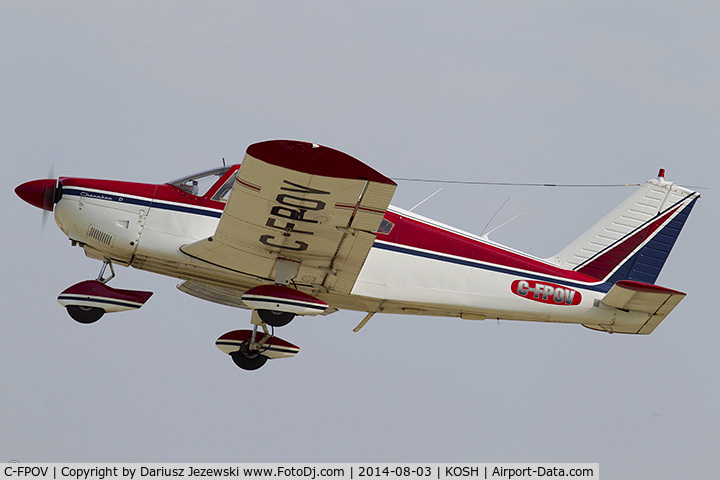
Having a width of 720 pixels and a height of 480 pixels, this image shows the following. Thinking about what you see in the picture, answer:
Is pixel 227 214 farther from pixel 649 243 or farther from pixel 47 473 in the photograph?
pixel 649 243

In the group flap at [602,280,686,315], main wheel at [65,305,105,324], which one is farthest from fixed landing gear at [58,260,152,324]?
flap at [602,280,686,315]

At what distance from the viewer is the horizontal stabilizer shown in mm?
12219

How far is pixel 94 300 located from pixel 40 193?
55.9 inches

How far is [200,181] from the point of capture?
11703 millimetres

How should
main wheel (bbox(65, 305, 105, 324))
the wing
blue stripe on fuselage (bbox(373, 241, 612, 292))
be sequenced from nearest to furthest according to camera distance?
1. the wing
2. main wheel (bbox(65, 305, 105, 324))
3. blue stripe on fuselage (bbox(373, 241, 612, 292))

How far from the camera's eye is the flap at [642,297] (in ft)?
40.0

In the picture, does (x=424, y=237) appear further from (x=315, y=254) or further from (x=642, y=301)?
(x=642, y=301)

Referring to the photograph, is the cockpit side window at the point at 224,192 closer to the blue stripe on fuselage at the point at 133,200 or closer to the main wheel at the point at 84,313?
the blue stripe on fuselage at the point at 133,200

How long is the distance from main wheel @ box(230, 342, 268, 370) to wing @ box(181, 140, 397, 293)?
1688 millimetres

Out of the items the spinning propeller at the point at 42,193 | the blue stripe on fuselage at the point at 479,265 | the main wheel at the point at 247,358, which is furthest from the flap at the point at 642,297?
the spinning propeller at the point at 42,193

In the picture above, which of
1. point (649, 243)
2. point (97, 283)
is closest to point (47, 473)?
point (97, 283)

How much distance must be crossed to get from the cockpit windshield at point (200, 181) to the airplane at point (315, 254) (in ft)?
0.04

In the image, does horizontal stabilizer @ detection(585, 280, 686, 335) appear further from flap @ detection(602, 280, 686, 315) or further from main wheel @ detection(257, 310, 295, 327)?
main wheel @ detection(257, 310, 295, 327)

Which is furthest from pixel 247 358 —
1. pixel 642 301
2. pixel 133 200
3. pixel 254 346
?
pixel 642 301
